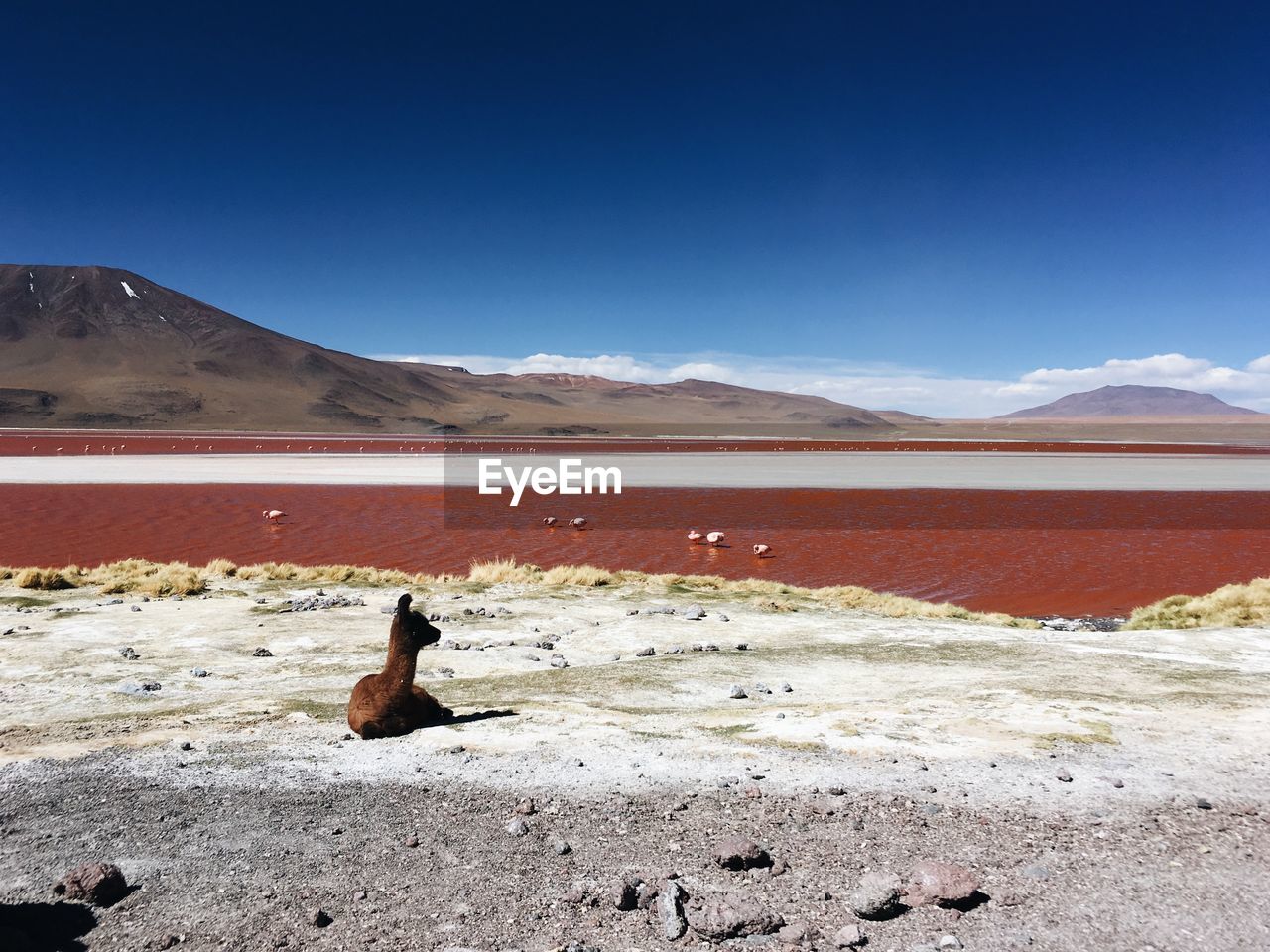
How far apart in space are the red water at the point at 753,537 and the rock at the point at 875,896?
11.8m

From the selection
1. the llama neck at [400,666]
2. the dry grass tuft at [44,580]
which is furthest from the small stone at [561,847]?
the dry grass tuft at [44,580]

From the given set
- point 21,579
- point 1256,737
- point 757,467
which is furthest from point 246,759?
point 757,467

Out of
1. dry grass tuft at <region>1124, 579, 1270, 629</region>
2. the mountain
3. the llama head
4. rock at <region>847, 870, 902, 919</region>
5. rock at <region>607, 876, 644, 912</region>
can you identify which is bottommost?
dry grass tuft at <region>1124, 579, 1270, 629</region>

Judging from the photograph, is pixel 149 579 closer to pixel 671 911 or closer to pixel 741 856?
pixel 741 856

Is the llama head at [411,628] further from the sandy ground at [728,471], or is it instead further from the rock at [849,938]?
the sandy ground at [728,471]

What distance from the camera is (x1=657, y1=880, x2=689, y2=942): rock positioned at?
390 cm

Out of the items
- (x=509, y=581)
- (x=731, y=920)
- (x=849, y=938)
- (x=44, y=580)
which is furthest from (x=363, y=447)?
(x=849, y=938)

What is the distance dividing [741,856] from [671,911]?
61 cm

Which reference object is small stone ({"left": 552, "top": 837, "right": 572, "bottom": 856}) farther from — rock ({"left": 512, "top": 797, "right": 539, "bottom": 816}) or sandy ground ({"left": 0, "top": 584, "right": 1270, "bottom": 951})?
rock ({"left": 512, "top": 797, "right": 539, "bottom": 816})

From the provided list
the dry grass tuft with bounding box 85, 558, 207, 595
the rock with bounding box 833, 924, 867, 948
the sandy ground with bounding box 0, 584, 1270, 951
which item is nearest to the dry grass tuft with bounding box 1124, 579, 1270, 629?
the sandy ground with bounding box 0, 584, 1270, 951

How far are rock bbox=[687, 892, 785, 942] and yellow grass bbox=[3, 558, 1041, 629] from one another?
9092mm

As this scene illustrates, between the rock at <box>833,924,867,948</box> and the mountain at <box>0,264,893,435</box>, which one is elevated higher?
the mountain at <box>0,264,893,435</box>

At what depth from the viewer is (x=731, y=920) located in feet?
12.8

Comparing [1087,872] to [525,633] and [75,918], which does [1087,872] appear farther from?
[525,633]
